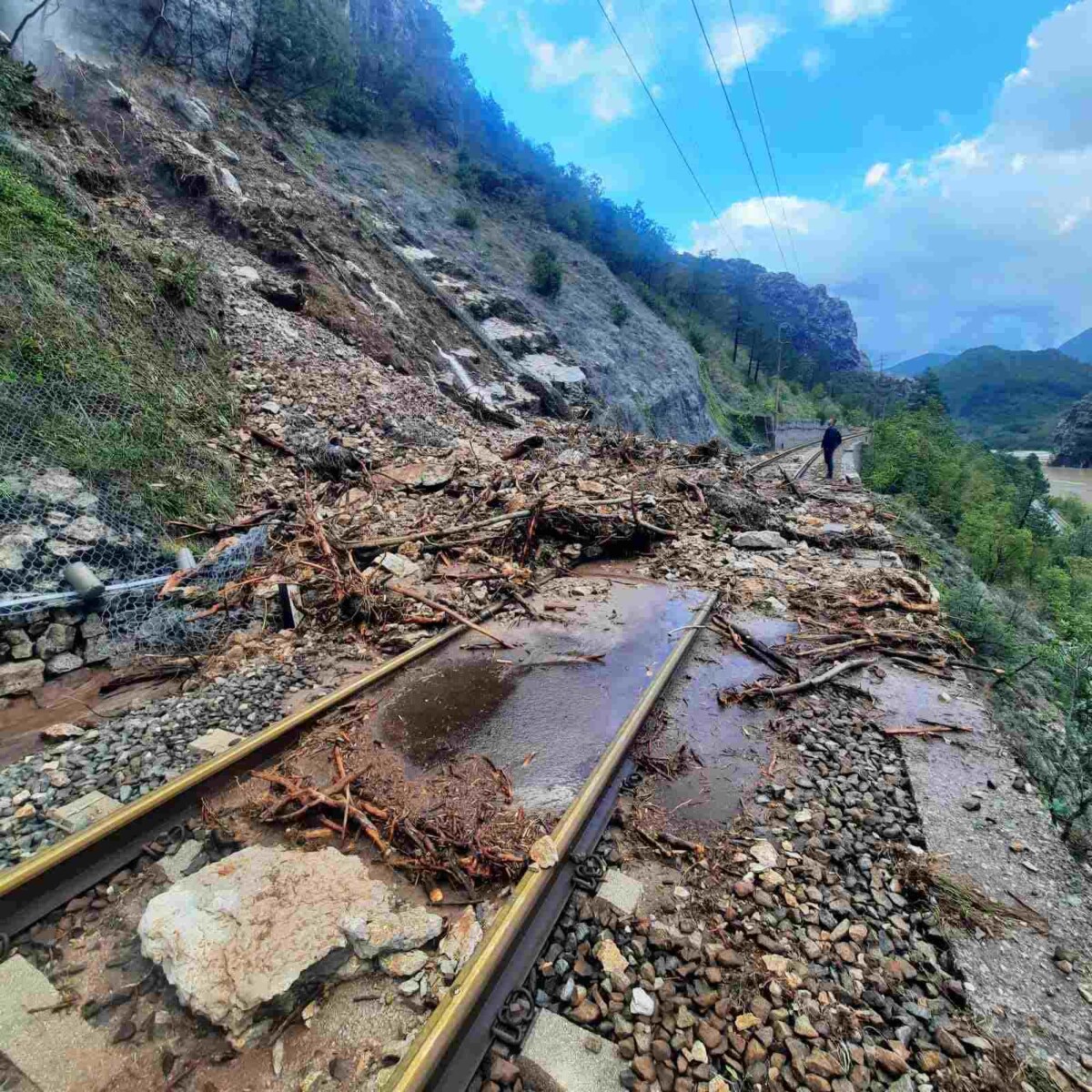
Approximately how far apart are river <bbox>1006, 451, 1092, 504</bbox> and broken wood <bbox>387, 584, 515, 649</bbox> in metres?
62.8

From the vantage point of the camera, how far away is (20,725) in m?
4.07

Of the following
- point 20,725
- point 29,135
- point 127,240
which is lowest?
point 20,725

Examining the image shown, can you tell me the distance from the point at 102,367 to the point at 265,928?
24.5 ft

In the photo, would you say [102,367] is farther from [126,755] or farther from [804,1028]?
[804,1028]

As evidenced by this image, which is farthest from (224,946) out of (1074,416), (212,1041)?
(1074,416)

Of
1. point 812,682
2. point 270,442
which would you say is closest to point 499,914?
point 812,682

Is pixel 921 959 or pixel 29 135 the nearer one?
pixel 921 959

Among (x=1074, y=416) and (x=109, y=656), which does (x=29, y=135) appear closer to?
(x=109, y=656)

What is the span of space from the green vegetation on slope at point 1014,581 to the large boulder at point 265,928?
13.1ft

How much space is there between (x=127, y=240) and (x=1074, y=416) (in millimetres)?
96877

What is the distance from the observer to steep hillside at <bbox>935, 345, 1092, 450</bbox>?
9425 centimetres

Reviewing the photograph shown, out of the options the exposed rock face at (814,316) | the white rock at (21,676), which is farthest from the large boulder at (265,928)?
the exposed rock face at (814,316)

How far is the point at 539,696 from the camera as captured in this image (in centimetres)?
462

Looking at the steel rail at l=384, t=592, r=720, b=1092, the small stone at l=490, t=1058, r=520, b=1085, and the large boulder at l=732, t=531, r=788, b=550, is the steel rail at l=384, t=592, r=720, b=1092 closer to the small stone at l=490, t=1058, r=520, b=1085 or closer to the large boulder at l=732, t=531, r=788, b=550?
the small stone at l=490, t=1058, r=520, b=1085
